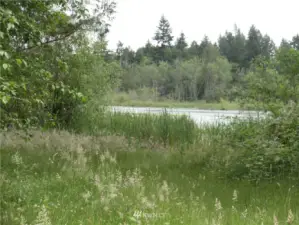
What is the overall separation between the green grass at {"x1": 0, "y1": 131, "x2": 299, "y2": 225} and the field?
0.01 m

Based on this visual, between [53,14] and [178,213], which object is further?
[53,14]

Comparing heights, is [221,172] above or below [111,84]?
below

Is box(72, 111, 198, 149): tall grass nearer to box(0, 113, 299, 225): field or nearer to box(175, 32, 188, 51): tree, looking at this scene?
box(0, 113, 299, 225): field

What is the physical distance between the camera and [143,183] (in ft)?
19.7

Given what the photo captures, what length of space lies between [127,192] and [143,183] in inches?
41.1

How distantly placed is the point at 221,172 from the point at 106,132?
6168mm

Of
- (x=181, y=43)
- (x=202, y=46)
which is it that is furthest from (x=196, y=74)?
(x=181, y=43)

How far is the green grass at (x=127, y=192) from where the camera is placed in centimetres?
392

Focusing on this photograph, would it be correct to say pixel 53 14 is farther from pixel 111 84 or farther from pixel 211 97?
pixel 211 97

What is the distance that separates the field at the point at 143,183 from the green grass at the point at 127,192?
13 millimetres

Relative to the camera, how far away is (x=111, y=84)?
1570cm

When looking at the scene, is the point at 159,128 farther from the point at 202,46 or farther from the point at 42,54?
the point at 202,46

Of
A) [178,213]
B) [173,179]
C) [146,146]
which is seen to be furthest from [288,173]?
[146,146]

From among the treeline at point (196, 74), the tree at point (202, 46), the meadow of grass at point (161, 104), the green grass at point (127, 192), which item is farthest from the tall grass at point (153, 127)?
the tree at point (202, 46)
